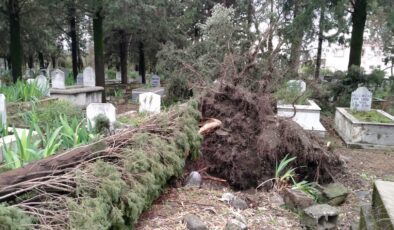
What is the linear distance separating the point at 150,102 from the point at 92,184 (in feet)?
17.2

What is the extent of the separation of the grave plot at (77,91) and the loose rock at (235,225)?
342 inches

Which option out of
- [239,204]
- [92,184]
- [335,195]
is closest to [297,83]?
[335,195]

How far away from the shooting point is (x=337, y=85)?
11.9 metres

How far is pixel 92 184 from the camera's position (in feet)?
8.52

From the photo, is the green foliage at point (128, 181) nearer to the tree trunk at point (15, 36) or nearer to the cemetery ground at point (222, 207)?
the cemetery ground at point (222, 207)

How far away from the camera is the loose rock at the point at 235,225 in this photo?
308 cm

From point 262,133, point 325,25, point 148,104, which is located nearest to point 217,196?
point 262,133

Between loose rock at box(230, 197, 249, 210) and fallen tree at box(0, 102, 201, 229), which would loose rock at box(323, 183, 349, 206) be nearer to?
loose rock at box(230, 197, 249, 210)

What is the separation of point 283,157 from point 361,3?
10.9 m

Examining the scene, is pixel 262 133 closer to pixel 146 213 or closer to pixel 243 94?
pixel 243 94

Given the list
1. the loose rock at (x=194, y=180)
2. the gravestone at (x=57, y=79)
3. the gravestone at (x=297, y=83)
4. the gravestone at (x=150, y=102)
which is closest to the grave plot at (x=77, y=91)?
the gravestone at (x=57, y=79)

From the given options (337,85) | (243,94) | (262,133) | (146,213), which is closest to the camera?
(146,213)

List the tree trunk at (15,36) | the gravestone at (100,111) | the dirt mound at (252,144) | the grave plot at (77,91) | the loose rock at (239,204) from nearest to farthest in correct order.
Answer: the loose rock at (239,204) < the dirt mound at (252,144) < the gravestone at (100,111) < the grave plot at (77,91) < the tree trunk at (15,36)

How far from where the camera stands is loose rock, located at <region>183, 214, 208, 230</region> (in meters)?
3.09
